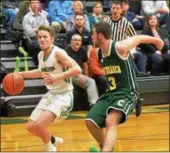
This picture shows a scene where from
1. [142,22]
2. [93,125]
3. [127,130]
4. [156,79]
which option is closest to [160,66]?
[156,79]

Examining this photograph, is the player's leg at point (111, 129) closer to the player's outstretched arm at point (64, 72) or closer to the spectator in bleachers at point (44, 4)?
the player's outstretched arm at point (64, 72)

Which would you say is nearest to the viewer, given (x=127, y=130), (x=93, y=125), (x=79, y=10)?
(x=93, y=125)

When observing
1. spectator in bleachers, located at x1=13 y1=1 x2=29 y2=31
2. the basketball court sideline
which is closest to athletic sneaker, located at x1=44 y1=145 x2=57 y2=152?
the basketball court sideline

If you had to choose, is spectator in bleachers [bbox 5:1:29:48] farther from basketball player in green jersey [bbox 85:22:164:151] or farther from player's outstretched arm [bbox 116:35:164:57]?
player's outstretched arm [bbox 116:35:164:57]

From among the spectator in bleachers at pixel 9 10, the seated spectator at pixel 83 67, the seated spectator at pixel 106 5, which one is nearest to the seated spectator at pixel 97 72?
the seated spectator at pixel 83 67

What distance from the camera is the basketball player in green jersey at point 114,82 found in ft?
20.8

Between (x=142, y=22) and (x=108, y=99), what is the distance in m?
7.65

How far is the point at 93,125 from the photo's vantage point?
6.36 meters

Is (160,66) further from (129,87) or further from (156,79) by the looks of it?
(129,87)

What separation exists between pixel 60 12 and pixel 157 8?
2.79m

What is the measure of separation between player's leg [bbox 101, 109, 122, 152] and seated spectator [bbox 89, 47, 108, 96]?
5.24 meters

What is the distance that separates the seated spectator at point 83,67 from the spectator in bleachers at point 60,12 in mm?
1358

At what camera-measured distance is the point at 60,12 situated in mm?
12969

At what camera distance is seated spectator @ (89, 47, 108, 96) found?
11602 mm
